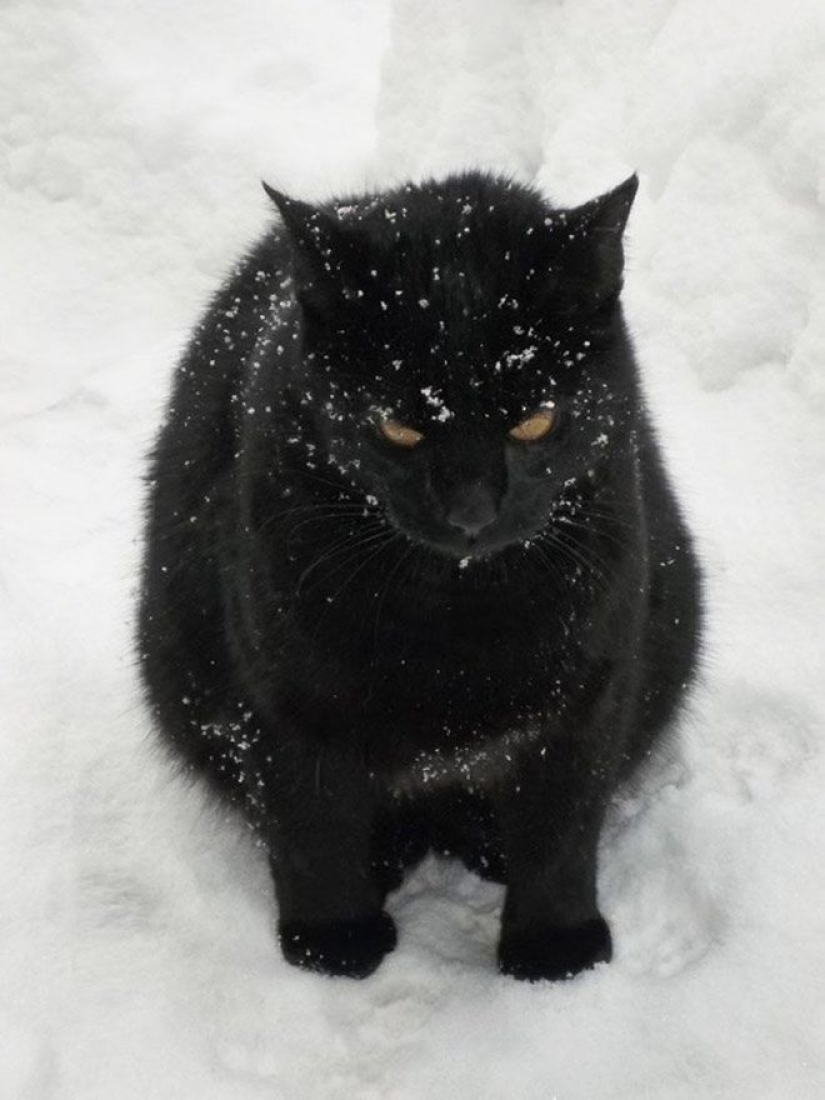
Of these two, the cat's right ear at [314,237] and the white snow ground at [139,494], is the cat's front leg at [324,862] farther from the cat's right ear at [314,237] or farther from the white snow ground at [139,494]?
the cat's right ear at [314,237]

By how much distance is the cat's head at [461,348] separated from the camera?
1.93 meters

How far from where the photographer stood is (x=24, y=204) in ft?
15.1

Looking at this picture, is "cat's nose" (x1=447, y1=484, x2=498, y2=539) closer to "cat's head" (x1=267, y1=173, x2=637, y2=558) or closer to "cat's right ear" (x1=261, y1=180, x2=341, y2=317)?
"cat's head" (x1=267, y1=173, x2=637, y2=558)

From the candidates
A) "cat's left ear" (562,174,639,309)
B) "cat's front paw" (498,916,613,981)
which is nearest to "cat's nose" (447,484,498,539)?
"cat's left ear" (562,174,639,309)

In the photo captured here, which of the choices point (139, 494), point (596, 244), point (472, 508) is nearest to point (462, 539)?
point (472, 508)

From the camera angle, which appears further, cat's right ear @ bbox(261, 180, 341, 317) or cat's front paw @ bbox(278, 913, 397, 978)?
cat's front paw @ bbox(278, 913, 397, 978)

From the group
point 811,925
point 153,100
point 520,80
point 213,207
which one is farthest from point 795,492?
point 153,100

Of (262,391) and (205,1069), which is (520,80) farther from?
(205,1069)

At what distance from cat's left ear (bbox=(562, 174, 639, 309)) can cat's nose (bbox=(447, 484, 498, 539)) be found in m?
0.30

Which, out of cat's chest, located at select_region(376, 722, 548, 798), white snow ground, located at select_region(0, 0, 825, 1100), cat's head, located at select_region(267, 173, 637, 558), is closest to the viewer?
cat's head, located at select_region(267, 173, 637, 558)

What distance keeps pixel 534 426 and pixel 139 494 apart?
5.83 ft

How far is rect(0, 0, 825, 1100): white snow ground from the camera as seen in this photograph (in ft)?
7.98

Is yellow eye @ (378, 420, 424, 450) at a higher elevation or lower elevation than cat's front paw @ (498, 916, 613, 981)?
higher

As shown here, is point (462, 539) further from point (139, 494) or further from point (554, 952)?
point (139, 494)
